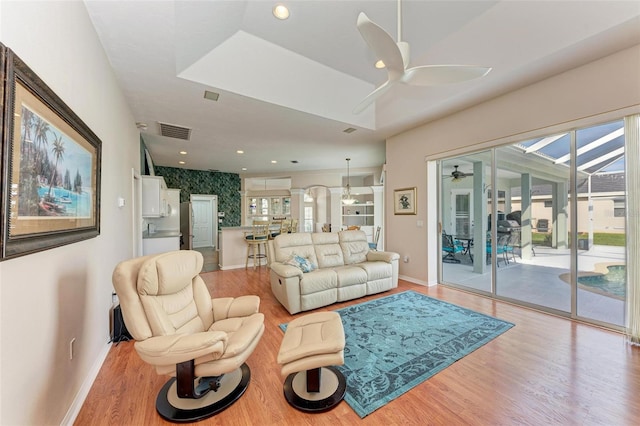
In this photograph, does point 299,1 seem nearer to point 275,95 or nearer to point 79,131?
point 275,95

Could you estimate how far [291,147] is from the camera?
19.1 feet

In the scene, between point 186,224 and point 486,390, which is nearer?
point 486,390

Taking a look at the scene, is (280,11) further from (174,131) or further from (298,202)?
(298,202)

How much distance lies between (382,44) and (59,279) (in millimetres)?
2669

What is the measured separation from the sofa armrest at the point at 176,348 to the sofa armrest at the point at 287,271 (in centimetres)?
167

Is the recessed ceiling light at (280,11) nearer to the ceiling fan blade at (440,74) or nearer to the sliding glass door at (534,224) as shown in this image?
the ceiling fan blade at (440,74)

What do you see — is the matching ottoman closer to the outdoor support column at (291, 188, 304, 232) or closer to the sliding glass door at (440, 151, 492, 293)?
the sliding glass door at (440, 151, 492, 293)

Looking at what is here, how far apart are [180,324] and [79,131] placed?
5.19 feet

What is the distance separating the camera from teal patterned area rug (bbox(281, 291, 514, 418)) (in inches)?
75.3

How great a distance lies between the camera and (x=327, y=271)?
3.59 meters

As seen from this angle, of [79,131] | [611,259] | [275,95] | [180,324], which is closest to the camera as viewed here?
[79,131]

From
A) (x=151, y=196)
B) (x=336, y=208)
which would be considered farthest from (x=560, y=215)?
(x=151, y=196)

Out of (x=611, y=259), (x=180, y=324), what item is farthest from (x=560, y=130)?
(x=180, y=324)

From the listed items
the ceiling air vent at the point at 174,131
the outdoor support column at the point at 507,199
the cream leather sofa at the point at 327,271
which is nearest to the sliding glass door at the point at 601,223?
the outdoor support column at the point at 507,199
